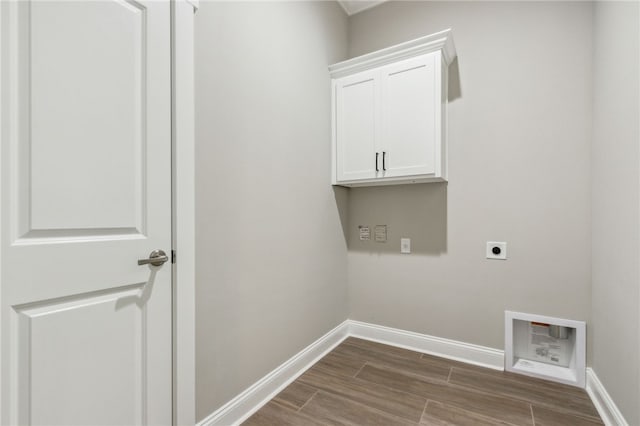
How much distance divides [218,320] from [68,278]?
2.27 ft

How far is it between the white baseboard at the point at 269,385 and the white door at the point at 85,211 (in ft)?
1.12

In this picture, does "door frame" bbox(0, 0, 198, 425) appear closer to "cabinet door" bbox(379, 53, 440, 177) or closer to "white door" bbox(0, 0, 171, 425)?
"white door" bbox(0, 0, 171, 425)

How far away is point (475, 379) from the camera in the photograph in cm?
203

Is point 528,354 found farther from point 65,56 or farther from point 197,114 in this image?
point 65,56

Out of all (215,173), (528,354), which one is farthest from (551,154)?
(215,173)

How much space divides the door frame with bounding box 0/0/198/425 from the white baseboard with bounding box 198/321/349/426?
0.21 metres

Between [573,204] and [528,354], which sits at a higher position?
[573,204]

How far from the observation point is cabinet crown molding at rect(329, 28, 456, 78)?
209cm

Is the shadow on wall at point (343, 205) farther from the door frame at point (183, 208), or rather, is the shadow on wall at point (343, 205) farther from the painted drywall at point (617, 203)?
the painted drywall at point (617, 203)

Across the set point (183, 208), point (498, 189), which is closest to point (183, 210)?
Answer: point (183, 208)

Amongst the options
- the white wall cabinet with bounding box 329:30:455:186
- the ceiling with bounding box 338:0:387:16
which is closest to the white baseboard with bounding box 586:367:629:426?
the white wall cabinet with bounding box 329:30:455:186

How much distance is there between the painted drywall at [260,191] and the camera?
57.9 inches

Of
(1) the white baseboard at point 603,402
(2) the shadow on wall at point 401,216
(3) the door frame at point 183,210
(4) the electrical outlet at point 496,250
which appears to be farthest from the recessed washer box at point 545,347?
(3) the door frame at point 183,210

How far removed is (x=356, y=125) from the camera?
2436 millimetres
